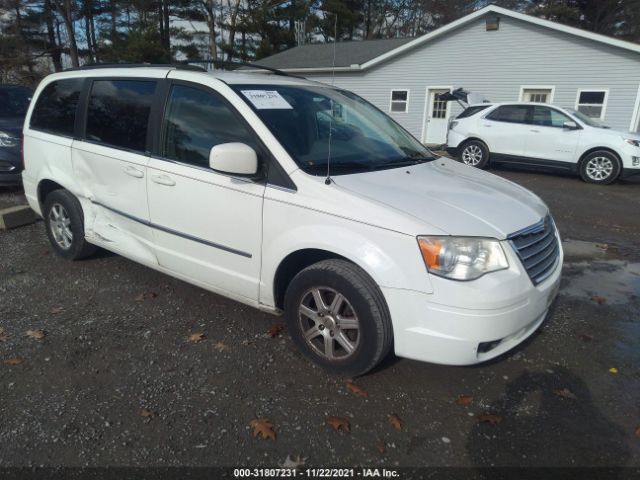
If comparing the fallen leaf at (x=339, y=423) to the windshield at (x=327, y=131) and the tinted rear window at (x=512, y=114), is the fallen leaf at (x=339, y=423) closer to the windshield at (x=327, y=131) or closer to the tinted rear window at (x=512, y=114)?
the windshield at (x=327, y=131)

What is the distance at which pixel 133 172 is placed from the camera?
360 centimetres

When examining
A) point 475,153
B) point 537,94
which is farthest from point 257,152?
point 537,94

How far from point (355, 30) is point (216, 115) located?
1462 inches

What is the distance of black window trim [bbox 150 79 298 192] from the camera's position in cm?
287

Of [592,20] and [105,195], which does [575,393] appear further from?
[592,20]

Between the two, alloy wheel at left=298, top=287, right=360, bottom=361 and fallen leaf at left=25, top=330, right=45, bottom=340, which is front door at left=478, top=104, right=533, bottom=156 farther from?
fallen leaf at left=25, top=330, right=45, bottom=340

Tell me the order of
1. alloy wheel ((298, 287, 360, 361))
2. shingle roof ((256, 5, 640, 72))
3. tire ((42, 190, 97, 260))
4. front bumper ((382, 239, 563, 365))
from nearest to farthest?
front bumper ((382, 239, 563, 365)) → alloy wheel ((298, 287, 360, 361)) → tire ((42, 190, 97, 260)) → shingle roof ((256, 5, 640, 72))

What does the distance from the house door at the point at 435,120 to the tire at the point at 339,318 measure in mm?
16892

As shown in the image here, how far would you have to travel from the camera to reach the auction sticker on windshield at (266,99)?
10.3 ft

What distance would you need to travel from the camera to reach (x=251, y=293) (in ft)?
10.4

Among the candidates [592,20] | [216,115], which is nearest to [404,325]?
[216,115]

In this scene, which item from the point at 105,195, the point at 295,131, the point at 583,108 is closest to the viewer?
the point at 295,131

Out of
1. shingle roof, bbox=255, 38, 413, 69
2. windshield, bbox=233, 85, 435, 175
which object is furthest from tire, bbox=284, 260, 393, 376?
shingle roof, bbox=255, 38, 413, 69

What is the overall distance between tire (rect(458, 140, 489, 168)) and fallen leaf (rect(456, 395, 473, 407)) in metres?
9.83
